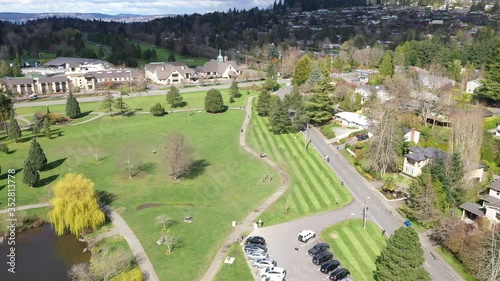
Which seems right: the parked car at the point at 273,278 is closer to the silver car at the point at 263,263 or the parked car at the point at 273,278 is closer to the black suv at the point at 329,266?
the silver car at the point at 263,263

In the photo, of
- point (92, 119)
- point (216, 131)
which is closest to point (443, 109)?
point (216, 131)

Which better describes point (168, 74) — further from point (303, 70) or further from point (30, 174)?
point (30, 174)

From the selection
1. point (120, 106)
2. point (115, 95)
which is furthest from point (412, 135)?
point (115, 95)

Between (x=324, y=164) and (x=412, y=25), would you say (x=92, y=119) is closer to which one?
(x=324, y=164)

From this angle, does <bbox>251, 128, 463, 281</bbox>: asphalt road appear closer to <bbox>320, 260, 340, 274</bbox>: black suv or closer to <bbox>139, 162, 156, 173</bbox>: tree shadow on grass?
<bbox>320, 260, 340, 274</bbox>: black suv

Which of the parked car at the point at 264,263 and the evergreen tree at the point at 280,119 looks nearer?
the parked car at the point at 264,263

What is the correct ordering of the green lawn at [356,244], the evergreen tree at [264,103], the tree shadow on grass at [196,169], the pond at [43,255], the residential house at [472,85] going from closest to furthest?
1. the pond at [43,255]
2. the green lawn at [356,244]
3. the tree shadow on grass at [196,169]
4. the evergreen tree at [264,103]
5. the residential house at [472,85]

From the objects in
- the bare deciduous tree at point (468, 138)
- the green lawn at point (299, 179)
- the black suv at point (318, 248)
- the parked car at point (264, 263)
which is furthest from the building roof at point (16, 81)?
the bare deciduous tree at point (468, 138)

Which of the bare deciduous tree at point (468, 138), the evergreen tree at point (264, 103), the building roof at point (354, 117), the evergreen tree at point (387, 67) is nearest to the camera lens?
the bare deciduous tree at point (468, 138)
